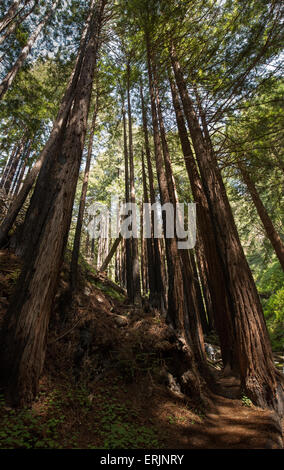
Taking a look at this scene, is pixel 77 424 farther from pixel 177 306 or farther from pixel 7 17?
pixel 7 17

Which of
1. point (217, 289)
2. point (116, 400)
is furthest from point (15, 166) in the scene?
point (116, 400)

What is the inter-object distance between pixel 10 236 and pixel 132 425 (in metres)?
4.97

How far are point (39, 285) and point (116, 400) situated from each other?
248 cm

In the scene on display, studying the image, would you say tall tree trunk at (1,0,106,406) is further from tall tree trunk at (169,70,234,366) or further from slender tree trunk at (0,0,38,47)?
slender tree trunk at (0,0,38,47)

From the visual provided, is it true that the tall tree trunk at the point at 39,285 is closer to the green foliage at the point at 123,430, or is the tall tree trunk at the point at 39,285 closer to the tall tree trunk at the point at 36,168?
the green foliage at the point at 123,430

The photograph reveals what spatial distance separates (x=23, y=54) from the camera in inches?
370

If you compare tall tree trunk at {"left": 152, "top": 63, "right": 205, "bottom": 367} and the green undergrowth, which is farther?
tall tree trunk at {"left": 152, "top": 63, "right": 205, "bottom": 367}

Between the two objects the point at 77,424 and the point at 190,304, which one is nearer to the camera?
the point at 77,424

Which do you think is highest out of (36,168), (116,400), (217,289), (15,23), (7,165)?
(7,165)

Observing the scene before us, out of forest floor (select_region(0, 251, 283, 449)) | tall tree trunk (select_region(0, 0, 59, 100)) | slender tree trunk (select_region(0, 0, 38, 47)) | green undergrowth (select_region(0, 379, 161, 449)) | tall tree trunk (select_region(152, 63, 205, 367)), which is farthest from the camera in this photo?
slender tree trunk (select_region(0, 0, 38, 47))

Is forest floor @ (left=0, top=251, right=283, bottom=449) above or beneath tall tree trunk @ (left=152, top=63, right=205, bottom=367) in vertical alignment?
beneath

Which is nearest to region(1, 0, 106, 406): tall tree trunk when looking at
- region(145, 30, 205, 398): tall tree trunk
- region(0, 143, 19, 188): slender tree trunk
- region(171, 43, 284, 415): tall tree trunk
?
region(145, 30, 205, 398): tall tree trunk

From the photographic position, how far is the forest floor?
8.70 feet

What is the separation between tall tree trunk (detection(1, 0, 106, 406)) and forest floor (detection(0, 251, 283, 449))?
31 centimetres
